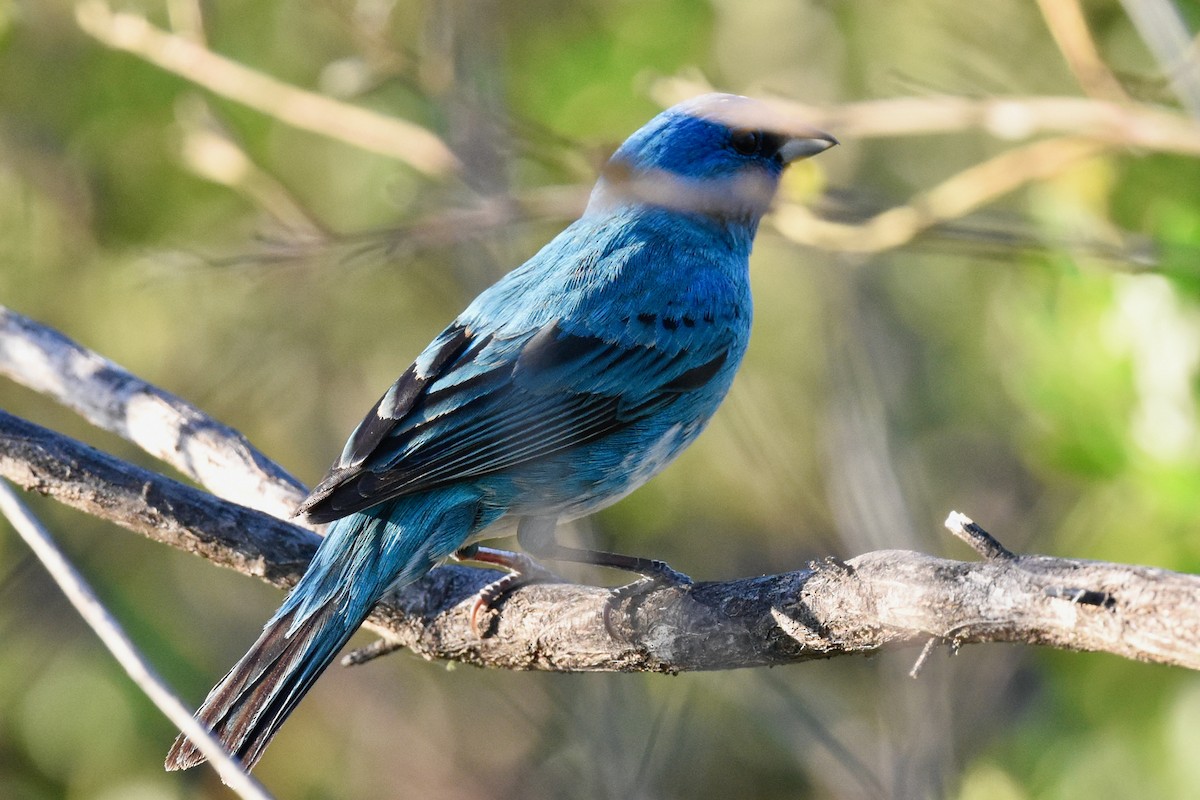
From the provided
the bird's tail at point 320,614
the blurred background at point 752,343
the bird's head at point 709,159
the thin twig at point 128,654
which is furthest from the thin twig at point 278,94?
the thin twig at point 128,654

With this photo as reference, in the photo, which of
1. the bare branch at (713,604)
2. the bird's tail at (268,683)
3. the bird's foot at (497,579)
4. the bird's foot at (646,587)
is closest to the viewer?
the bare branch at (713,604)

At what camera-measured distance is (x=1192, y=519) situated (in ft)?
13.8

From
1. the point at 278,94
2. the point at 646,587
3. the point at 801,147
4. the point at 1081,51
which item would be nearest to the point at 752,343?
the point at 801,147

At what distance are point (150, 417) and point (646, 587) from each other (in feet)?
5.24

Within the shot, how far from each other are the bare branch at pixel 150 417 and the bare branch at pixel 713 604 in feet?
0.87

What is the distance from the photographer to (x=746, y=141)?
4.72 meters

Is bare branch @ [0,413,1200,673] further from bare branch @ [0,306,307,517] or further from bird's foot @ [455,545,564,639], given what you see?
bare branch @ [0,306,307,517]

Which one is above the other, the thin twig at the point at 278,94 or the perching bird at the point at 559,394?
the thin twig at the point at 278,94

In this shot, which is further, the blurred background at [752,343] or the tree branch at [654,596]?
the blurred background at [752,343]

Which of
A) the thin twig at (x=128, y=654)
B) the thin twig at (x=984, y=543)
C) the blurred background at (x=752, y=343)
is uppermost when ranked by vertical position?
the thin twig at (x=128, y=654)

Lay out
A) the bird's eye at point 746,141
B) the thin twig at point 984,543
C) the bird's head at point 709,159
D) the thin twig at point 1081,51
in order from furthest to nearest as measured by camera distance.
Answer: the bird's eye at point 746,141 < the bird's head at point 709,159 < the thin twig at point 1081,51 < the thin twig at point 984,543

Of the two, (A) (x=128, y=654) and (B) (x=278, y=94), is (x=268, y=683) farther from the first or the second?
(B) (x=278, y=94)

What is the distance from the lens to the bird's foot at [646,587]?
10.4ft

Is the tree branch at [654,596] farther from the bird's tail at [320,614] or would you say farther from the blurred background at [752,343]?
the blurred background at [752,343]
